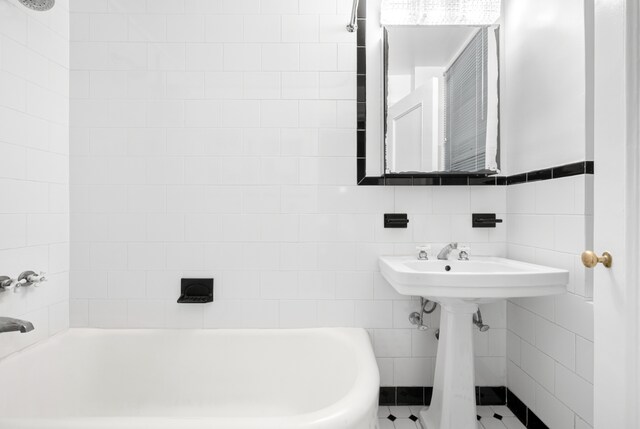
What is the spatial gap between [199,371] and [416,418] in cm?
106

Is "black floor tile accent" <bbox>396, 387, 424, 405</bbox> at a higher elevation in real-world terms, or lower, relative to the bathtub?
lower

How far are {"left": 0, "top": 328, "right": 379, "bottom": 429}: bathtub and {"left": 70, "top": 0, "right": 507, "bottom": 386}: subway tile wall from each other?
98 mm

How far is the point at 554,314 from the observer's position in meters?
1.36

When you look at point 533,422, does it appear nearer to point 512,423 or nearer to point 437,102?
point 512,423

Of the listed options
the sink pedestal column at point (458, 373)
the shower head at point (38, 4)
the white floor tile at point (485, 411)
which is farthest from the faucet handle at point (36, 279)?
the white floor tile at point (485, 411)

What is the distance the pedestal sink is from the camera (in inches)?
47.3

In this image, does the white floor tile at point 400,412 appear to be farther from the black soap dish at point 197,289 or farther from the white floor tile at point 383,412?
the black soap dish at point 197,289

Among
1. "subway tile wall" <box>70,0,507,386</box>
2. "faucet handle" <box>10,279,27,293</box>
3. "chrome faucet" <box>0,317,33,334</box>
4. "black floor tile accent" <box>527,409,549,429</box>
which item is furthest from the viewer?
"subway tile wall" <box>70,0,507,386</box>

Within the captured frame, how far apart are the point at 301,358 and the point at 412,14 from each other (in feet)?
5.70

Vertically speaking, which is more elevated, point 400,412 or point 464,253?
point 464,253

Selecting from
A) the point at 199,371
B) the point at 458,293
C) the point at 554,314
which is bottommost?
the point at 199,371

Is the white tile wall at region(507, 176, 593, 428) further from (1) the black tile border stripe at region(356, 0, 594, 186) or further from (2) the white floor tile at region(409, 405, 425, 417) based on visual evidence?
(2) the white floor tile at region(409, 405, 425, 417)

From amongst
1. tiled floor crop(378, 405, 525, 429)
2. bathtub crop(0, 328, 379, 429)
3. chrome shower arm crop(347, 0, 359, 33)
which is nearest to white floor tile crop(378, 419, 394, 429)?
tiled floor crop(378, 405, 525, 429)

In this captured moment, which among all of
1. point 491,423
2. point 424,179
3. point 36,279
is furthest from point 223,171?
point 491,423
